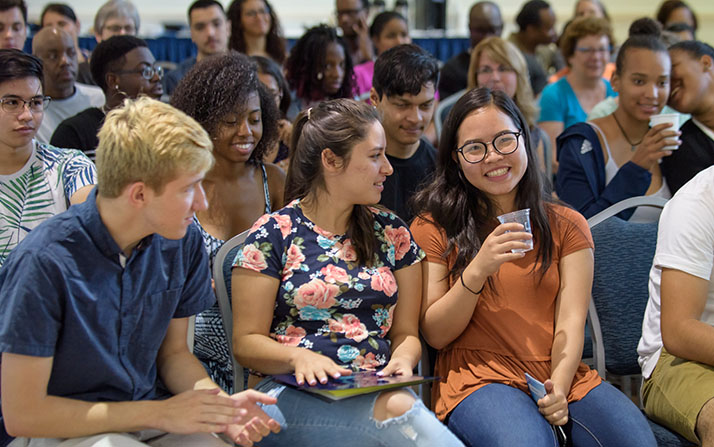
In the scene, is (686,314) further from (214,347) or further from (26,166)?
(26,166)

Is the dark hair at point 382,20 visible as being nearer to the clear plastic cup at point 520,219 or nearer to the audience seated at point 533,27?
the audience seated at point 533,27

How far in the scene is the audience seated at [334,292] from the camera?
67.6 inches

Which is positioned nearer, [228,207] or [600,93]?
[228,207]

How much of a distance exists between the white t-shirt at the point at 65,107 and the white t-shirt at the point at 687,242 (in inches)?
103

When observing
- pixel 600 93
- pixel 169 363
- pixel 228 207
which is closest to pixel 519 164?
pixel 228 207

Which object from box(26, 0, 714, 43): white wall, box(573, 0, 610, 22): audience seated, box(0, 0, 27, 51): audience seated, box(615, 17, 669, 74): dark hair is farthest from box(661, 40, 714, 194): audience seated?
box(26, 0, 714, 43): white wall

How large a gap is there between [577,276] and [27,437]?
148cm

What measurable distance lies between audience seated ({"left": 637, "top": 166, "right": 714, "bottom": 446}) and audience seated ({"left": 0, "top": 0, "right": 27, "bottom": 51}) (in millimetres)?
3469

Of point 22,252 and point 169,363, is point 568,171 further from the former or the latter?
point 22,252

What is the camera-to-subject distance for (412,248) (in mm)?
2049

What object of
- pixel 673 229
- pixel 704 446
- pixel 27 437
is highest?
pixel 673 229

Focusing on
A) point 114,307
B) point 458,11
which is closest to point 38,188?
point 114,307

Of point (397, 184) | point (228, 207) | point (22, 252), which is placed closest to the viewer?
point (22, 252)

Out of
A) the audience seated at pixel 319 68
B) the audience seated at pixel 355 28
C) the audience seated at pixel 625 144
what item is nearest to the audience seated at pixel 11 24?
the audience seated at pixel 319 68
